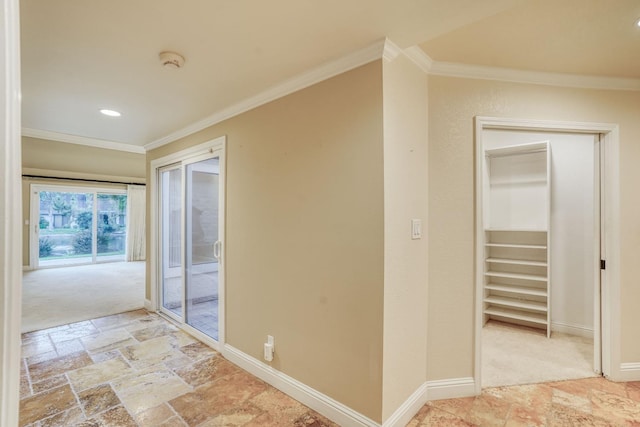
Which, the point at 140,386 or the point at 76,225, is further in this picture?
the point at 76,225

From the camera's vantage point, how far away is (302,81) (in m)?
2.20

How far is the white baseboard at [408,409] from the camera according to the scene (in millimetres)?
1852

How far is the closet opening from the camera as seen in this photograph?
3053 mm

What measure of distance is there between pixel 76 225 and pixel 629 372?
10402mm

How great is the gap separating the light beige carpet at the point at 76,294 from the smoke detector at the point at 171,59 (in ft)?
12.0

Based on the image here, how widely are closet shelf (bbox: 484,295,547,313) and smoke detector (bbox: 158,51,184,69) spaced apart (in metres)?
4.02

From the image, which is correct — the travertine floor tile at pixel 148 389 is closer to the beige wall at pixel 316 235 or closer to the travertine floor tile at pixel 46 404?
the travertine floor tile at pixel 46 404

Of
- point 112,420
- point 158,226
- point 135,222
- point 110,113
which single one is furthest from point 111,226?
point 112,420

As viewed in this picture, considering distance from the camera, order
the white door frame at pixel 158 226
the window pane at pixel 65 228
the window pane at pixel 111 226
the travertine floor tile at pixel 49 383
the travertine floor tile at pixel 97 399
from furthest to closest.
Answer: the window pane at pixel 111 226 → the window pane at pixel 65 228 → the white door frame at pixel 158 226 → the travertine floor tile at pixel 49 383 → the travertine floor tile at pixel 97 399

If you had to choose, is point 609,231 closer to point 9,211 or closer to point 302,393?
point 302,393

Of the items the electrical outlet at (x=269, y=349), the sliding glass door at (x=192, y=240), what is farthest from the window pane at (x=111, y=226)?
the electrical outlet at (x=269, y=349)

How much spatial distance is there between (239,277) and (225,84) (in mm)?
1662

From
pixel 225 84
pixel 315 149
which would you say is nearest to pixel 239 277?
pixel 315 149

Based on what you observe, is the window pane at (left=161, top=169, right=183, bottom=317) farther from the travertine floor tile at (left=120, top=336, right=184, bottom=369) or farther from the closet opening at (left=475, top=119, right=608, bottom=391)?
the closet opening at (left=475, top=119, right=608, bottom=391)
